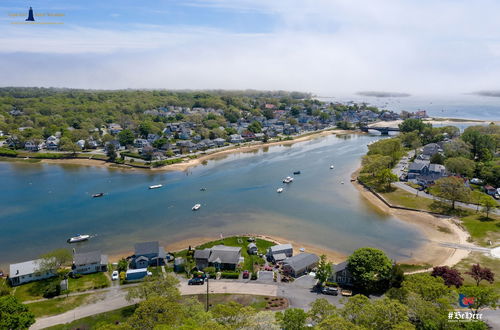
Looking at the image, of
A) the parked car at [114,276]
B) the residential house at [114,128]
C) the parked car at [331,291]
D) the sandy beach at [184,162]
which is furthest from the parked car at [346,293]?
the residential house at [114,128]

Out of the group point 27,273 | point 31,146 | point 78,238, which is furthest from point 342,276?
point 31,146

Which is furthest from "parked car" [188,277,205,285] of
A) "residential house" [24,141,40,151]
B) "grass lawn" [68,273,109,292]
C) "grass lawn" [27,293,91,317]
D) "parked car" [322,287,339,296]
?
"residential house" [24,141,40,151]

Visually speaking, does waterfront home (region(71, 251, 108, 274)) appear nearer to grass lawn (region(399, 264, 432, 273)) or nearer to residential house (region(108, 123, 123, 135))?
grass lawn (region(399, 264, 432, 273))

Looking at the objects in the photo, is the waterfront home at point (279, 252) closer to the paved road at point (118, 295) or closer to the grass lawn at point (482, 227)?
the paved road at point (118, 295)

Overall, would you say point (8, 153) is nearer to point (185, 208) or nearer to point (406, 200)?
point (185, 208)

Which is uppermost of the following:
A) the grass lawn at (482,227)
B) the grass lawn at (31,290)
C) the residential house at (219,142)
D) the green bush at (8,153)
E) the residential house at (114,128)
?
the residential house at (114,128)
